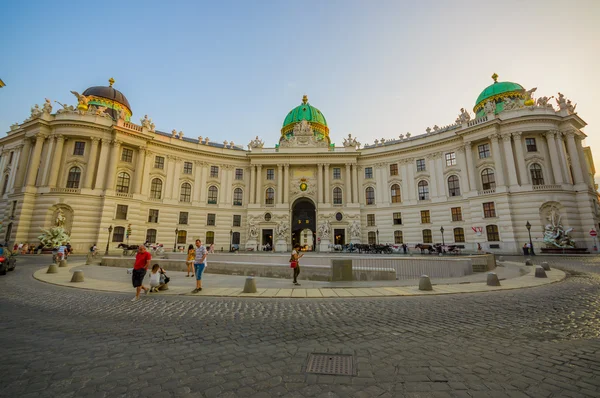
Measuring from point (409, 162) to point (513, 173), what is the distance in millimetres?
12979

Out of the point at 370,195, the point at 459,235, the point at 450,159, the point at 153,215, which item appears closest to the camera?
the point at 459,235

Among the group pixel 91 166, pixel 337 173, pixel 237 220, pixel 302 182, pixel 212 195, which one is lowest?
pixel 237 220

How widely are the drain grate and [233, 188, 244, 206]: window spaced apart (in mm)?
40781

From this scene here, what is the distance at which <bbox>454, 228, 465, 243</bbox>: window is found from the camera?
3425 centimetres

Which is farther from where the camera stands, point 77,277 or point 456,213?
point 456,213

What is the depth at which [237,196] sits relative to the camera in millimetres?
43719

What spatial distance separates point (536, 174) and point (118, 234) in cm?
5485

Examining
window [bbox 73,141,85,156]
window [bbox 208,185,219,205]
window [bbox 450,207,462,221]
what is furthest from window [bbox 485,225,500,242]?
window [bbox 73,141,85,156]

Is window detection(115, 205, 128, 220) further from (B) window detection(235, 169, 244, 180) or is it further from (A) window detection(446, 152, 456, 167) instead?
(A) window detection(446, 152, 456, 167)

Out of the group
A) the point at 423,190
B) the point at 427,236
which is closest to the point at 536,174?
the point at 423,190

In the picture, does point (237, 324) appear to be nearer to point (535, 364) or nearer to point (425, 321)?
point (425, 321)

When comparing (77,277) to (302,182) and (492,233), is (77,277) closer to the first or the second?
(302,182)

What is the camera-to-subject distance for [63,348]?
4.51 metres

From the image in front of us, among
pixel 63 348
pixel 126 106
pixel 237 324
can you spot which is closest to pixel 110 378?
pixel 63 348
